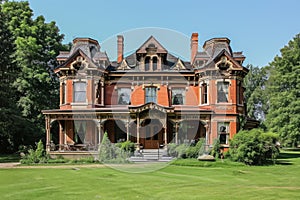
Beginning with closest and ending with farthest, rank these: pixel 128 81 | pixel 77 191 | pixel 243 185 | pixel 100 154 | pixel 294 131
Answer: pixel 77 191 → pixel 243 185 → pixel 100 154 → pixel 128 81 → pixel 294 131

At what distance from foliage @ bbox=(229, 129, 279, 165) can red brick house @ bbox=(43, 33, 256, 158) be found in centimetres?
479

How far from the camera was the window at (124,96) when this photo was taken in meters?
30.7

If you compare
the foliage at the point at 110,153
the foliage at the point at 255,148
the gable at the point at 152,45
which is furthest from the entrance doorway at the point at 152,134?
the foliage at the point at 255,148

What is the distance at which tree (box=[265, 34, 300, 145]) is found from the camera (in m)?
35.5

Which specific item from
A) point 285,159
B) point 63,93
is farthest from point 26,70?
point 285,159

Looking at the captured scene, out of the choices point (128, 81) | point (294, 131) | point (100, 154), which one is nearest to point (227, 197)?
point (100, 154)

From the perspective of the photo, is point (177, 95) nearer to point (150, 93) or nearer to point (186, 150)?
point (150, 93)

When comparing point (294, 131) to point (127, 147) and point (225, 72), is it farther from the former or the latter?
point (127, 147)

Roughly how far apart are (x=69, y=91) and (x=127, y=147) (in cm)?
828

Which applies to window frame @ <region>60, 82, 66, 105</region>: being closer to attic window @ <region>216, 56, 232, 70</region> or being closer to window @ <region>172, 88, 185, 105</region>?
window @ <region>172, 88, 185, 105</region>

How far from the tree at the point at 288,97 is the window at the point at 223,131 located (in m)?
11.1

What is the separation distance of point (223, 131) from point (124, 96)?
30.4 feet

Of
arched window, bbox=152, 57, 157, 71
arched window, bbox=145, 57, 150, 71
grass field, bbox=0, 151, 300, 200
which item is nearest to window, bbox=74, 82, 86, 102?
arched window, bbox=145, 57, 150, 71

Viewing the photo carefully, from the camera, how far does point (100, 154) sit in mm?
23188
